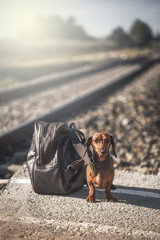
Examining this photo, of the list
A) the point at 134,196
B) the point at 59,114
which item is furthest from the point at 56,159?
the point at 59,114

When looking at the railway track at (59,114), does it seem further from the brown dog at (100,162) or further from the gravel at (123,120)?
the brown dog at (100,162)

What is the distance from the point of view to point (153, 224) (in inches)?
86.7

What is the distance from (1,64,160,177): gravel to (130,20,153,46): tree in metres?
100

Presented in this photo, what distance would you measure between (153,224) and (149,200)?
41 cm

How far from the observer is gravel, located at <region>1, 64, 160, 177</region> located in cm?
408

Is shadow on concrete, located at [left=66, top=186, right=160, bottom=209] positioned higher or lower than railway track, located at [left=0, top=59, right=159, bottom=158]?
lower

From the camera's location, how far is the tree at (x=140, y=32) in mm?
103375

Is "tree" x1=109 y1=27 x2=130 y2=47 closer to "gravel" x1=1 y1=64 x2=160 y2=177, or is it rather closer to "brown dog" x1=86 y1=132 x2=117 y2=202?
"gravel" x1=1 y1=64 x2=160 y2=177

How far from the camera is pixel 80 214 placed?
2369 millimetres

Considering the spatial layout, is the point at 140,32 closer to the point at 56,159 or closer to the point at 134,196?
the point at 134,196

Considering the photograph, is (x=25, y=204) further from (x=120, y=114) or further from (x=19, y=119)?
(x=120, y=114)

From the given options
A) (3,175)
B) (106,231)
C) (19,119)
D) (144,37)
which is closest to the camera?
(106,231)

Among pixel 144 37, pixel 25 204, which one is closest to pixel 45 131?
pixel 25 204

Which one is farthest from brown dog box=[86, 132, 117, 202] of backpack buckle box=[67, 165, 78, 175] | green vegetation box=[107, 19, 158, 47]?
green vegetation box=[107, 19, 158, 47]
